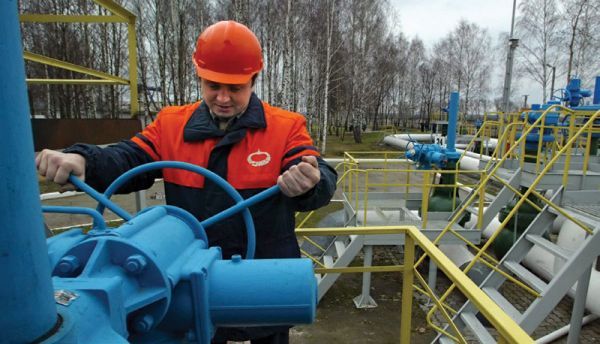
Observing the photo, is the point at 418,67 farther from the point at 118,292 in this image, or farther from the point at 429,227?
the point at 118,292

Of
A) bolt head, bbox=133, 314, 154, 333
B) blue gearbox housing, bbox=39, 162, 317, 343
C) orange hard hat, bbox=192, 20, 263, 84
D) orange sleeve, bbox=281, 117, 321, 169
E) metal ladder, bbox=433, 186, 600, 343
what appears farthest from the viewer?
metal ladder, bbox=433, 186, 600, 343

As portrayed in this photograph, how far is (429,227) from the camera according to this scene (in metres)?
5.36

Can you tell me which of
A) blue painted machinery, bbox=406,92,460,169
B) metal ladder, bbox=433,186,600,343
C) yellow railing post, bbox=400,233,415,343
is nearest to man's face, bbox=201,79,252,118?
yellow railing post, bbox=400,233,415,343

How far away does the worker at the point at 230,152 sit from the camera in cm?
139

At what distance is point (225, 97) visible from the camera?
56.4 inches

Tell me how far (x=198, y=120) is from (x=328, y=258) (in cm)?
434

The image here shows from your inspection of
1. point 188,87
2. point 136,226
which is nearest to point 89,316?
point 136,226

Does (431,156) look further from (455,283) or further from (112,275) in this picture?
(112,275)

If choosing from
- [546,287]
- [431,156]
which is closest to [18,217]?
[546,287]

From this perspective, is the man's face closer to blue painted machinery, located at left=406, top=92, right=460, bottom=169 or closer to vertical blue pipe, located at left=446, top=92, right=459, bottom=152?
blue painted machinery, located at left=406, top=92, right=460, bottom=169

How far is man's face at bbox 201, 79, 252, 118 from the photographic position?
1435 millimetres

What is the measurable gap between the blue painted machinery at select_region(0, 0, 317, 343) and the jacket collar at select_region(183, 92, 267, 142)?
40 centimetres

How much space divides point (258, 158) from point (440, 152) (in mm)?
5718

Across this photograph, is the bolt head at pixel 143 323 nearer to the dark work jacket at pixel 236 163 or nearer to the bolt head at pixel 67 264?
the bolt head at pixel 67 264
